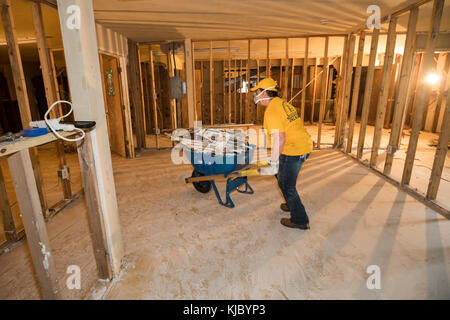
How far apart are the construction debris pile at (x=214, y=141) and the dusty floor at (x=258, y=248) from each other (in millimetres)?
794

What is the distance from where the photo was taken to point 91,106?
1741 millimetres

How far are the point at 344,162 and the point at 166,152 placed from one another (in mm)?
4148

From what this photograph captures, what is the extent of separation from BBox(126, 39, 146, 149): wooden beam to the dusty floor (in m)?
2.93

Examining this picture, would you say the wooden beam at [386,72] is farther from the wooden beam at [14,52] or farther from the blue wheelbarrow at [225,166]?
the wooden beam at [14,52]

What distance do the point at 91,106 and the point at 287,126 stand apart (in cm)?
172

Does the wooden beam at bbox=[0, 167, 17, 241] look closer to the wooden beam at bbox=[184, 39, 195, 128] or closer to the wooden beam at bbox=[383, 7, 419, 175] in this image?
the wooden beam at bbox=[184, 39, 195, 128]

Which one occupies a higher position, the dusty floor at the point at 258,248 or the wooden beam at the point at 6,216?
the wooden beam at the point at 6,216

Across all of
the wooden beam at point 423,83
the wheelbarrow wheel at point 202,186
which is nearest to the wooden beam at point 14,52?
the wheelbarrow wheel at point 202,186

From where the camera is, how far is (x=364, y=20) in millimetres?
4520

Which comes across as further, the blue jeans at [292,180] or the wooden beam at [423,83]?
the wooden beam at [423,83]

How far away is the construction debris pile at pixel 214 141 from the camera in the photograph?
3.10 metres

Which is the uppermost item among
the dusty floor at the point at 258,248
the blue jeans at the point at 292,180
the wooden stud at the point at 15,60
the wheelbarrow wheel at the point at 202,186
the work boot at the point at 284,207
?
the wooden stud at the point at 15,60

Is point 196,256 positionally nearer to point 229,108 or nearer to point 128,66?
point 128,66
